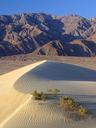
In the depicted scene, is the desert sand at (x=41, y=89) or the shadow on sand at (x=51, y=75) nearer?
the desert sand at (x=41, y=89)

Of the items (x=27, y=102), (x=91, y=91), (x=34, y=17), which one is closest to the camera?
(x=27, y=102)

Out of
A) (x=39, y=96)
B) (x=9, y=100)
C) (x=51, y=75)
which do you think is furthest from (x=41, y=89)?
(x=51, y=75)

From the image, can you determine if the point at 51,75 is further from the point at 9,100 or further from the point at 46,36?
the point at 46,36

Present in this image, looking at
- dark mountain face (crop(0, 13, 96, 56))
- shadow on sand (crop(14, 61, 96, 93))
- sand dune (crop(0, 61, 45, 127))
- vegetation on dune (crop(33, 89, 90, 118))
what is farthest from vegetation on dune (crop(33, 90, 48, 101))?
dark mountain face (crop(0, 13, 96, 56))

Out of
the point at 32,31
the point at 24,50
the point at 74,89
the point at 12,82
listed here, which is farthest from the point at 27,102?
the point at 32,31

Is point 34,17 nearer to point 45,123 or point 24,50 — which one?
point 24,50

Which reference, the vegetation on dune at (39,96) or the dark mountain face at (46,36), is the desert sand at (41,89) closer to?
the vegetation on dune at (39,96)

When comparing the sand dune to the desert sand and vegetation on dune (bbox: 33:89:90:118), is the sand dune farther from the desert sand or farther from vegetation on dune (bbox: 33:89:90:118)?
vegetation on dune (bbox: 33:89:90:118)

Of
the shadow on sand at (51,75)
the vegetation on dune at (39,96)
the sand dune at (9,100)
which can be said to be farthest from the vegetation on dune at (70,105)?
the shadow on sand at (51,75)
